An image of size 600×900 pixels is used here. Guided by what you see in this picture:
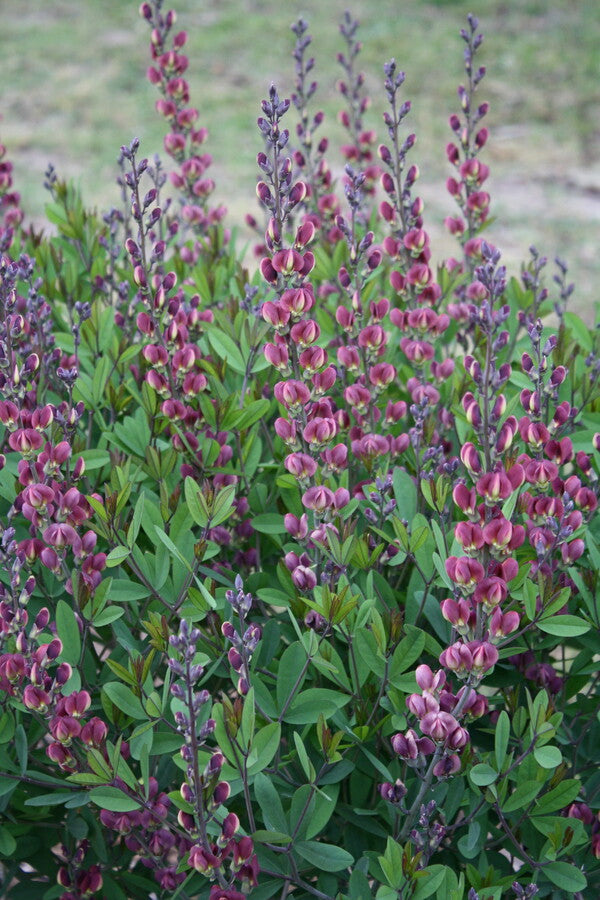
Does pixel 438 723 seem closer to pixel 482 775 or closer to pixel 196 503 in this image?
pixel 482 775

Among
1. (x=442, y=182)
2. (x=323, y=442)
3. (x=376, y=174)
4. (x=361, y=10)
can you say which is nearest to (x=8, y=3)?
(x=361, y=10)

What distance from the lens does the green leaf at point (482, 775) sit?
157 centimetres

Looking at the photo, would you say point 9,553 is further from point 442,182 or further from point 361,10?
point 361,10

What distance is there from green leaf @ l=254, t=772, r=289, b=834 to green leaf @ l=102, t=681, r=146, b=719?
0.75 ft

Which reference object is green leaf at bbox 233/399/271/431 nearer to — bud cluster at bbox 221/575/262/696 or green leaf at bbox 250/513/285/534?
green leaf at bbox 250/513/285/534

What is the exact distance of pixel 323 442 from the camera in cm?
172

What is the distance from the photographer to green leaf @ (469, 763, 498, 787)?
1567 millimetres

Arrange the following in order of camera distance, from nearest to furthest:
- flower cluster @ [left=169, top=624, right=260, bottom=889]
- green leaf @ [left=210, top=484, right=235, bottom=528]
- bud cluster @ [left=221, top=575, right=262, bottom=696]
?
1. flower cluster @ [left=169, top=624, right=260, bottom=889]
2. bud cluster @ [left=221, top=575, right=262, bottom=696]
3. green leaf @ [left=210, top=484, right=235, bottom=528]

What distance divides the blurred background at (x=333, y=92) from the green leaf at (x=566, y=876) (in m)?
5.82

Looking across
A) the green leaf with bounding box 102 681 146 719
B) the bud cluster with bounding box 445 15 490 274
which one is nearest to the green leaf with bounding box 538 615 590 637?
the green leaf with bounding box 102 681 146 719

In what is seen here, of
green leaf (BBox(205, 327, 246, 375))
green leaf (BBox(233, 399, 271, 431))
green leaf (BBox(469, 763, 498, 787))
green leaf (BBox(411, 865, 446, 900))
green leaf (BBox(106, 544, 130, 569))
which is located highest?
green leaf (BBox(205, 327, 246, 375))

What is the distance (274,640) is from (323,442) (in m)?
0.38

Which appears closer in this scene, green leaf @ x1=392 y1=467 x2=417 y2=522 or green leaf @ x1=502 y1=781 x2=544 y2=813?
green leaf @ x1=502 y1=781 x2=544 y2=813

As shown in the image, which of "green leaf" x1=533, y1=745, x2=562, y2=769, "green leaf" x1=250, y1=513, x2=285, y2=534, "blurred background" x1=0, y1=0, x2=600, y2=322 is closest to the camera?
"green leaf" x1=533, y1=745, x2=562, y2=769
